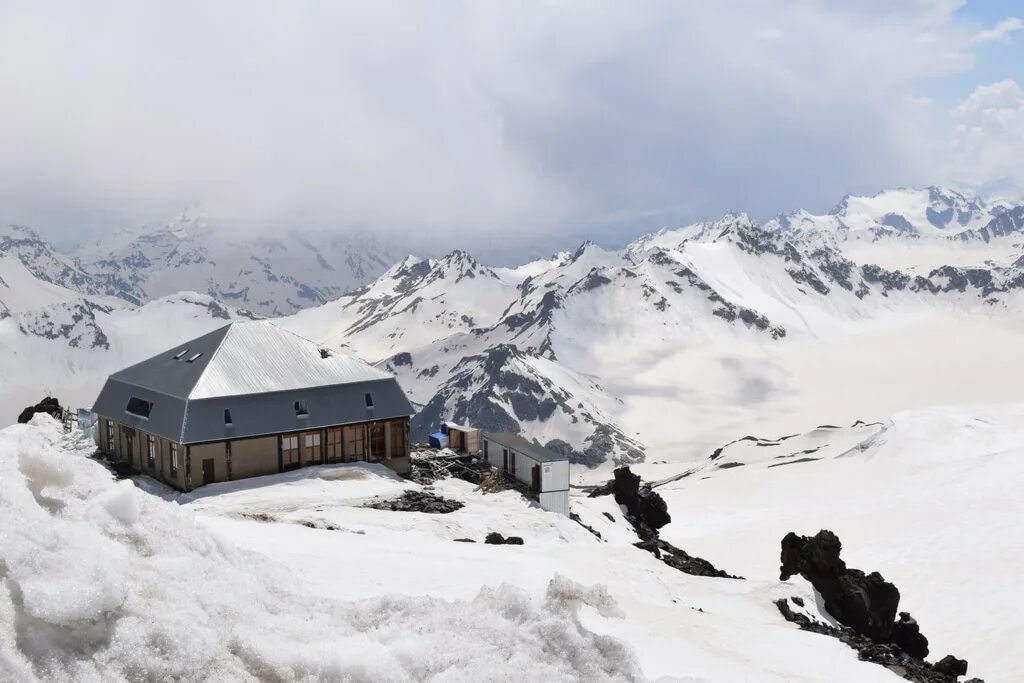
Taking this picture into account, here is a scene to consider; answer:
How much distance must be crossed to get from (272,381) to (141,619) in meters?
35.5

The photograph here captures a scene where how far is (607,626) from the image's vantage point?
18.3m

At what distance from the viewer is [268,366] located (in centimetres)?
4656

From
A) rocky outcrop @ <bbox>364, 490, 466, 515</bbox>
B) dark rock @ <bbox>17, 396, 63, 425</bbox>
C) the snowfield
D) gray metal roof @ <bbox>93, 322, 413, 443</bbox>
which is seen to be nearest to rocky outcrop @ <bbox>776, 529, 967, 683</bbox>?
the snowfield

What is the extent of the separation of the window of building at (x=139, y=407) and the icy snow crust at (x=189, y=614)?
31.5 meters

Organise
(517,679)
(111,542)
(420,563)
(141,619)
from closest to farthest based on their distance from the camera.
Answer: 1. (141,619)
2. (111,542)
3. (517,679)
4. (420,563)

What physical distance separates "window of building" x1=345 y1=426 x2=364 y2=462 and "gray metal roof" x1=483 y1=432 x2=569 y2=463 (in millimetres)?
9219

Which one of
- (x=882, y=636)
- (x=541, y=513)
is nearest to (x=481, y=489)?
(x=541, y=513)


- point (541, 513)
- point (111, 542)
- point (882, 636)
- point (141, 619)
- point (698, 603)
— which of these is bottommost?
point (882, 636)

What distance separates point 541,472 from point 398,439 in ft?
29.3

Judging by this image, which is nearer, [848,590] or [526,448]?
[848,590]

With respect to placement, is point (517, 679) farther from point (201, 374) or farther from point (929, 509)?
point (929, 509)

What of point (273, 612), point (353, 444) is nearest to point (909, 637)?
point (353, 444)

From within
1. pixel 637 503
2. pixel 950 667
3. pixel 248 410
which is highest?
pixel 248 410

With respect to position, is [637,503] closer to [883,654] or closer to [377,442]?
[377,442]
